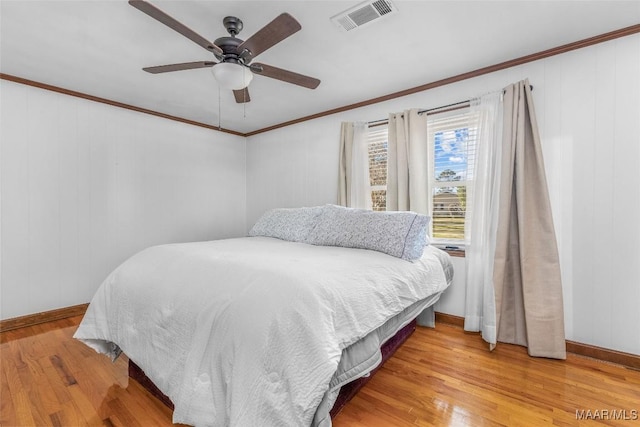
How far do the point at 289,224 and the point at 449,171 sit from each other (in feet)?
5.41

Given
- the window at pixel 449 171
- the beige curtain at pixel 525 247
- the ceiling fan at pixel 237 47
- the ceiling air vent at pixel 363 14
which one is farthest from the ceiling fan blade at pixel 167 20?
the beige curtain at pixel 525 247

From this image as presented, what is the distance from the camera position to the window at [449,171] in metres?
2.75

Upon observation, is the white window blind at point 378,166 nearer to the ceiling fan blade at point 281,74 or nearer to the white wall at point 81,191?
the ceiling fan blade at point 281,74

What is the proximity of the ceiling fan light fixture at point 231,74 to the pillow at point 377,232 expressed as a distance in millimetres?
1323

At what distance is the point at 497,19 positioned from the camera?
1.93m

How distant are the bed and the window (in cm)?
96

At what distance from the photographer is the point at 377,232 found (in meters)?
2.26

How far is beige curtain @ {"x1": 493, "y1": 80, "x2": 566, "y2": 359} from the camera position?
2.17m

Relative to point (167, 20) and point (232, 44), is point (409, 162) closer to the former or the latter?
point (232, 44)

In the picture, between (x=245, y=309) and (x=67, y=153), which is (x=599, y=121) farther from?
(x=67, y=153)

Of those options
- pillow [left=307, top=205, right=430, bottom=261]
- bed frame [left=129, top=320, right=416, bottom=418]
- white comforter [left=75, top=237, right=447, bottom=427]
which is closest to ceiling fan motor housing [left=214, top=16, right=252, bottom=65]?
white comforter [left=75, top=237, right=447, bottom=427]

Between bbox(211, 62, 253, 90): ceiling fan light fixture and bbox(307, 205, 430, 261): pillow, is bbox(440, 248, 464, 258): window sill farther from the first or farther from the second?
bbox(211, 62, 253, 90): ceiling fan light fixture

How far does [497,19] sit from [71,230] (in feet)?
13.6

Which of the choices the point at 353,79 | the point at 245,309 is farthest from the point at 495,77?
the point at 245,309
